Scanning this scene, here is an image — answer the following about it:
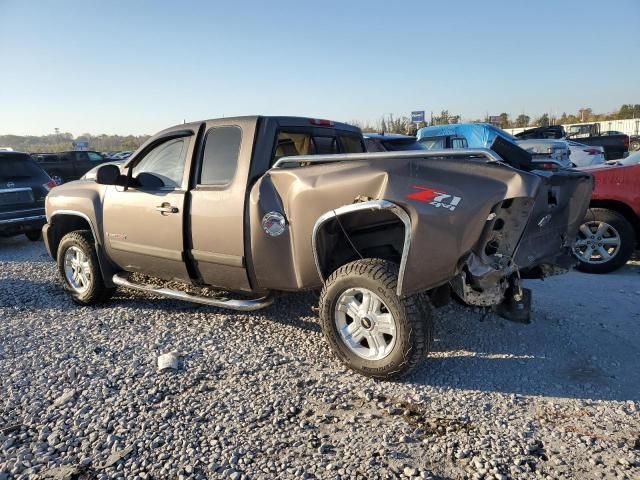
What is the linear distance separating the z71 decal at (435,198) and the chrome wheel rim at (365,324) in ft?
2.43

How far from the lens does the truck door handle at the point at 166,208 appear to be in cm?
420

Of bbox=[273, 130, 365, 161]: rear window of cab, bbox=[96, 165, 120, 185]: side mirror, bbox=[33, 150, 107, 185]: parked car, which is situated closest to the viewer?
bbox=[273, 130, 365, 161]: rear window of cab

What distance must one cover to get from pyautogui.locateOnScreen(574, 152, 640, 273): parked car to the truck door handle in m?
4.93

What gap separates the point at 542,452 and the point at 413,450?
0.68m

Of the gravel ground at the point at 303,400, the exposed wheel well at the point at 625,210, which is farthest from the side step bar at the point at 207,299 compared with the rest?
the exposed wheel well at the point at 625,210

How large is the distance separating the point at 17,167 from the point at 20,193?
0.65 meters

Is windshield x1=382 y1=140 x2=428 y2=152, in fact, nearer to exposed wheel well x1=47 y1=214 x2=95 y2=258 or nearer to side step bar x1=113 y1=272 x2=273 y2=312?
exposed wheel well x1=47 y1=214 x2=95 y2=258

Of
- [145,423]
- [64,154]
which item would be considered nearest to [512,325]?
[145,423]

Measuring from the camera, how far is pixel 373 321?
336cm

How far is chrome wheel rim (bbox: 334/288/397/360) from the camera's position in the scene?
10.9 ft

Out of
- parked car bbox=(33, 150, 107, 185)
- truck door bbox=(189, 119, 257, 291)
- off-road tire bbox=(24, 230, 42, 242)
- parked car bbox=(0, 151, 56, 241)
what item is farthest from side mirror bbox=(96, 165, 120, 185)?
parked car bbox=(33, 150, 107, 185)

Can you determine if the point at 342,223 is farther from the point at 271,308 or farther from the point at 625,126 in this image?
the point at 625,126

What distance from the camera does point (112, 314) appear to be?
487 centimetres

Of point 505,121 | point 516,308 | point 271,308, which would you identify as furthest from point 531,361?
point 505,121
